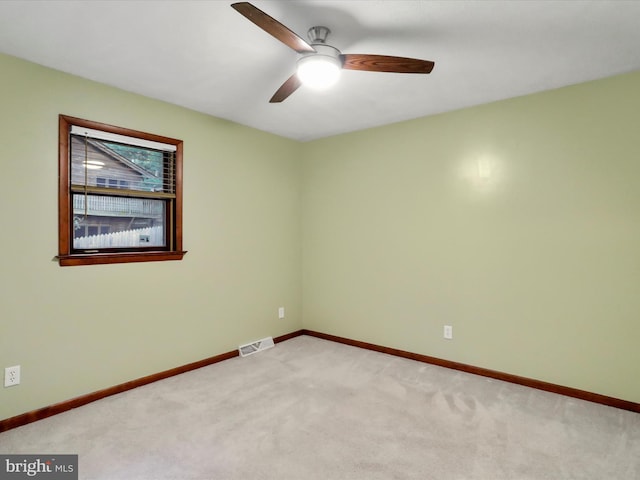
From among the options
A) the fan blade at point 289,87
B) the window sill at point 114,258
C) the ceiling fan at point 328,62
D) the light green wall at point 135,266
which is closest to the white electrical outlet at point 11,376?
the light green wall at point 135,266

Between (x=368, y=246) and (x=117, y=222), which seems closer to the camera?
(x=117, y=222)

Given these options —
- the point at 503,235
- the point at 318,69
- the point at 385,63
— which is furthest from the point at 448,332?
the point at 318,69

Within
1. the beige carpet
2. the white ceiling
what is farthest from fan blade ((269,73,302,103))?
the beige carpet

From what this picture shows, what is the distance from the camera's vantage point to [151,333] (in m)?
2.93

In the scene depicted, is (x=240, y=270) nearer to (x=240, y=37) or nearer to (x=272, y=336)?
(x=272, y=336)

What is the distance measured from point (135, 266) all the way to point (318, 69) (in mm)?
2081

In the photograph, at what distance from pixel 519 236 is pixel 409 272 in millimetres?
1029

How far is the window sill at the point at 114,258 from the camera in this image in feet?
8.11

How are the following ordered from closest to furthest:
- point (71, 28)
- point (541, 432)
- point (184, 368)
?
point (71, 28) → point (541, 432) → point (184, 368)

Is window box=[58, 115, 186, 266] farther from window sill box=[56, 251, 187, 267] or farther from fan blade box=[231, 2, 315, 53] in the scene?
fan blade box=[231, 2, 315, 53]

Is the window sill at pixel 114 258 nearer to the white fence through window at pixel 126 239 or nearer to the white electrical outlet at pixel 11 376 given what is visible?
the white fence through window at pixel 126 239

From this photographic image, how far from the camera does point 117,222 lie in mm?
2840

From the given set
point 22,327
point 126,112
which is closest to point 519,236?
point 126,112

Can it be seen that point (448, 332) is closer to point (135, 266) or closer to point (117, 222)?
point (135, 266)
